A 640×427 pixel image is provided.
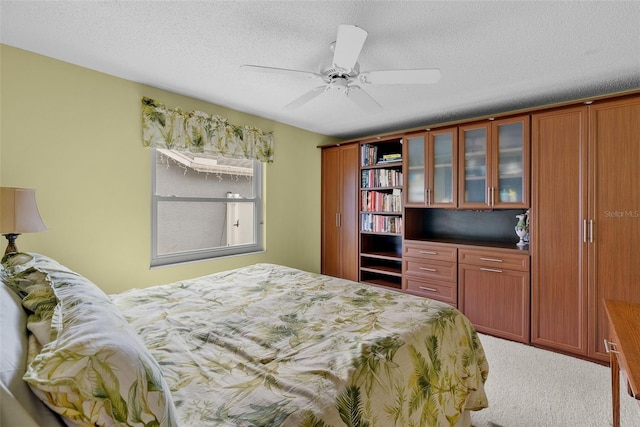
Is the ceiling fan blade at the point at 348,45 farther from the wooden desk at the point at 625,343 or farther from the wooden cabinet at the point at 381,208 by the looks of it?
the wooden cabinet at the point at 381,208

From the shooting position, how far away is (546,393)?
6.75ft

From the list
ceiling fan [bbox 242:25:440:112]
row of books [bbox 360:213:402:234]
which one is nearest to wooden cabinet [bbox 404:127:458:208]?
row of books [bbox 360:213:402:234]

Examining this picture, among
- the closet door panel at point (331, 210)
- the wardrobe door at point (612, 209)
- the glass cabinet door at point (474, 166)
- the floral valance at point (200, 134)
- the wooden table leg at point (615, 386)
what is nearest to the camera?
the wooden table leg at point (615, 386)

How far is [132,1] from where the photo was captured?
5.22 feet

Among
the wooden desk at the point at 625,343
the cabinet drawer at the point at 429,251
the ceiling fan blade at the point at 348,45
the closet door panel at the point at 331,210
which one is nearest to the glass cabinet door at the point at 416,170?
the cabinet drawer at the point at 429,251

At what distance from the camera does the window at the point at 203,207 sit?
9.64 feet

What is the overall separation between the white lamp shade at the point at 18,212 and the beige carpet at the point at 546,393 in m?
2.93

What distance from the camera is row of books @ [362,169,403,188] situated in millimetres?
3754

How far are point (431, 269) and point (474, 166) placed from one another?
4.03 ft

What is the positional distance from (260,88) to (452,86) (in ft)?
5.78

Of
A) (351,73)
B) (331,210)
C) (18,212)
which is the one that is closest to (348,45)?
(351,73)

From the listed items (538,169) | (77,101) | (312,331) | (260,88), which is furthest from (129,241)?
(538,169)

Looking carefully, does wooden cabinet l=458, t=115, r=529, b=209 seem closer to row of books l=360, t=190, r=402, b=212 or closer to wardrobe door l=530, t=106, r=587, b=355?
wardrobe door l=530, t=106, r=587, b=355

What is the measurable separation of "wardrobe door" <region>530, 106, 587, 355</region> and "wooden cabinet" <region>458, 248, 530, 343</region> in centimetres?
9
